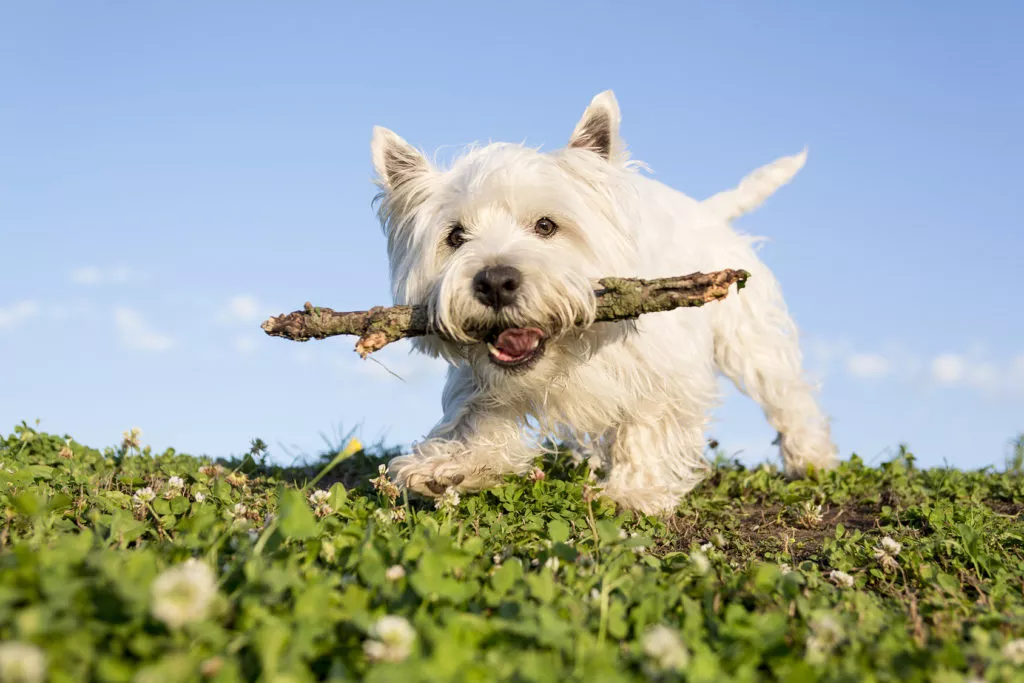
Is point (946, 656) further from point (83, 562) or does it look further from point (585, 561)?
point (83, 562)

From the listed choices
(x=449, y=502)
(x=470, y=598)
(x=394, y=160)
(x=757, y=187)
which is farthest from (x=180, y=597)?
(x=757, y=187)

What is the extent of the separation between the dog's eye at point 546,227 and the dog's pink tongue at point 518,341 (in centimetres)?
65

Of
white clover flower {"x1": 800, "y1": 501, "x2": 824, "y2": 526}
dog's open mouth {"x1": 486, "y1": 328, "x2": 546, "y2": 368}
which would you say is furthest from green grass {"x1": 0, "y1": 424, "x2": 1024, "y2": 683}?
dog's open mouth {"x1": 486, "y1": 328, "x2": 546, "y2": 368}

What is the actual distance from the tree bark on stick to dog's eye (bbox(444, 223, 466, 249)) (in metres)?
0.50

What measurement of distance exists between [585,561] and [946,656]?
1240 mm

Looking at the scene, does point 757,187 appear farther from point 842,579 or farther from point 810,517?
point 842,579

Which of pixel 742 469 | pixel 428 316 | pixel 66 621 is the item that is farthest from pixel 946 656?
Answer: pixel 742 469

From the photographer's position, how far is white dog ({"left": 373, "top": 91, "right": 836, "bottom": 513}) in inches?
180

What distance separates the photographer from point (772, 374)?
7648 mm

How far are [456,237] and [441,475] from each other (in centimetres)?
137

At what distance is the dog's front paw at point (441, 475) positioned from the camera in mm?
5160

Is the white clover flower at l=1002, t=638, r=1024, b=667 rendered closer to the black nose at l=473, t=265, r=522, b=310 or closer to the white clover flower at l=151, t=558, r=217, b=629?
the white clover flower at l=151, t=558, r=217, b=629

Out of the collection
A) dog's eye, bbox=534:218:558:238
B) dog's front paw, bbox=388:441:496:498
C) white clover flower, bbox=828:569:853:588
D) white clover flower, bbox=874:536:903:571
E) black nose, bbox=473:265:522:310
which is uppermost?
dog's eye, bbox=534:218:558:238

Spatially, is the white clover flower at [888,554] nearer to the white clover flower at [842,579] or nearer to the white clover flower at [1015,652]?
the white clover flower at [842,579]
